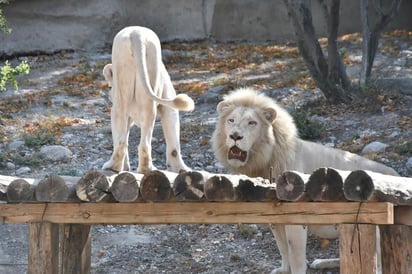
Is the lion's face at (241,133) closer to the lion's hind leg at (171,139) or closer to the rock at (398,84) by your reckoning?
the lion's hind leg at (171,139)

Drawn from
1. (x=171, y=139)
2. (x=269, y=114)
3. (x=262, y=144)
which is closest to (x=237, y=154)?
(x=262, y=144)

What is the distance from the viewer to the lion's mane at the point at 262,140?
8219 mm

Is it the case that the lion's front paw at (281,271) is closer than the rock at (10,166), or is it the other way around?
the lion's front paw at (281,271)

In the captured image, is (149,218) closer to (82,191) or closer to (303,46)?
(82,191)

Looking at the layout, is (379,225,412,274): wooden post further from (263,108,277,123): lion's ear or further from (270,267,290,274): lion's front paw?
(270,267,290,274): lion's front paw

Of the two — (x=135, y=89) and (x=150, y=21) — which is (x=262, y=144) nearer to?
(x=135, y=89)

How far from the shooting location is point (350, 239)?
20.3ft

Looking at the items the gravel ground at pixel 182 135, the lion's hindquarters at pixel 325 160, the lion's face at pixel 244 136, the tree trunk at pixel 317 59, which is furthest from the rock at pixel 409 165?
the lion's face at pixel 244 136

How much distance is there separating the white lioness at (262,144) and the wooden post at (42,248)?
1902mm

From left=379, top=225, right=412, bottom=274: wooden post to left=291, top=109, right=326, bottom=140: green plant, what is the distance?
18.5 ft

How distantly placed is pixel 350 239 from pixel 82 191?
1.73 meters

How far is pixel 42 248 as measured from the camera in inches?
263

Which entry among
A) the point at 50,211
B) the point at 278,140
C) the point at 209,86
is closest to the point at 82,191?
the point at 50,211

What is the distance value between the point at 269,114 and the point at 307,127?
4.16 metres
